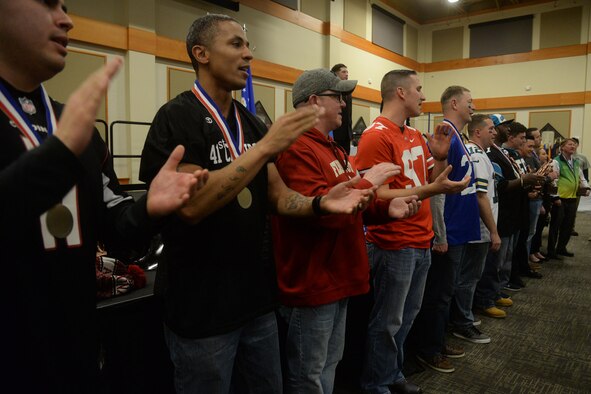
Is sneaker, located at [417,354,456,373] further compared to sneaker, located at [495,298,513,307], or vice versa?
sneaker, located at [495,298,513,307]

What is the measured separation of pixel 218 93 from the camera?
1399 mm

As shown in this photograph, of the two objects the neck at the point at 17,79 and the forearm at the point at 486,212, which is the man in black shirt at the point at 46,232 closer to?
the neck at the point at 17,79

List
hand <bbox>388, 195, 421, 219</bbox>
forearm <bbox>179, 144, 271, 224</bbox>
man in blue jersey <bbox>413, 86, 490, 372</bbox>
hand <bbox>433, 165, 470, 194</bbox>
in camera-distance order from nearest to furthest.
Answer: forearm <bbox>179, 144, 271, 224</bbox>
hand <bbox>388, 195, 421, 219</bbox>
hand <bbox>433, 165, 470, 194</bbox>
man in blue jersey <bbox>413, 86, 490, 372</bbox>

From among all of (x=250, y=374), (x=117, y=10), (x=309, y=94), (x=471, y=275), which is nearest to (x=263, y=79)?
(x=117, y=10)

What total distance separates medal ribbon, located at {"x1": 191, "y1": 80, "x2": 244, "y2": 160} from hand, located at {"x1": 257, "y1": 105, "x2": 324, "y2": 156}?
0.21 m

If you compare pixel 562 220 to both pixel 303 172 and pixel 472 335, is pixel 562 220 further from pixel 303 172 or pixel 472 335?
pixel 303 172

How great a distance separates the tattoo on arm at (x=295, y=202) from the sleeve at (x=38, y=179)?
0.83 m

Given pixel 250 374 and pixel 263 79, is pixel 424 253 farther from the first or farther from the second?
pixel 263 79

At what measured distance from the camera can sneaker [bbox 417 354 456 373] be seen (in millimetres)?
2656

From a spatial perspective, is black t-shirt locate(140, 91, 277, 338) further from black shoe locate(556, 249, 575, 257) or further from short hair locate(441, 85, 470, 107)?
black shoe locate(556, 249, 575, 257)

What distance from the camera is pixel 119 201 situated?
1.12m

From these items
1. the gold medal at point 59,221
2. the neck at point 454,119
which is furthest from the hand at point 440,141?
the gold medal at point 59,221

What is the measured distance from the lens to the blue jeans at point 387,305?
2.12 metres

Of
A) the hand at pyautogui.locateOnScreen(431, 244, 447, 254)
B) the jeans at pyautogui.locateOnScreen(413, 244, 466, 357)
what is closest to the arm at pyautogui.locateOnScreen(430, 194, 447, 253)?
the hand at pyautogui.locateOnScreen(431, 244, 447, 254)
